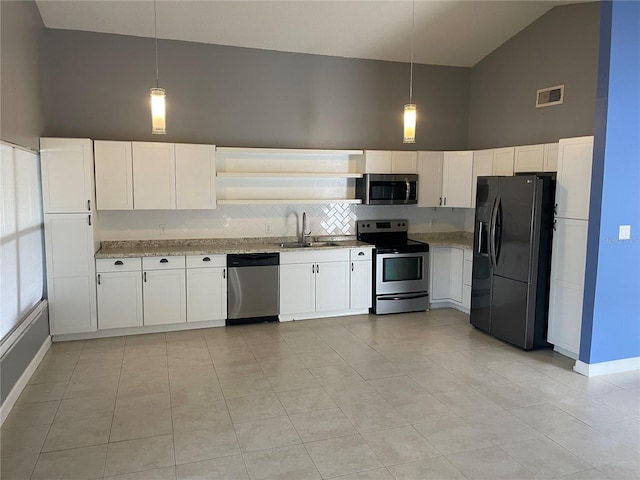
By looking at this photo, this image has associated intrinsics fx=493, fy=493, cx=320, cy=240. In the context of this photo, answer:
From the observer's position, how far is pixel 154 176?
208 inches

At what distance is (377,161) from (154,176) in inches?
105

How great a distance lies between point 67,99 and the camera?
5285mm

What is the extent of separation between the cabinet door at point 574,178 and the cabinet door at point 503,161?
3.25 feet

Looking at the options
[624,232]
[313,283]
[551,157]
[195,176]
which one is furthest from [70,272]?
[624,232]

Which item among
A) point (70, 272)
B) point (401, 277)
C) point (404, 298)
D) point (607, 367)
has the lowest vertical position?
point (607, 367)

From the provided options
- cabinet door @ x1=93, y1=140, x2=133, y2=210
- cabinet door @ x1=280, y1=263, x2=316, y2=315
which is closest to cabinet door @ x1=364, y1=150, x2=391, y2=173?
cabinet door @ x1=280, y1=263, x2=316, y2=315

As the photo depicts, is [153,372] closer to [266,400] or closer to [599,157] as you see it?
[266,400]

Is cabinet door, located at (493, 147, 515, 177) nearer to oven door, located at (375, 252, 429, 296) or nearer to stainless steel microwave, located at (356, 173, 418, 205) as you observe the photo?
stainless steel microwave, located at (356, 173, 418, 205)

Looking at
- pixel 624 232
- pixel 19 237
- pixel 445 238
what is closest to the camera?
pixel 19 237

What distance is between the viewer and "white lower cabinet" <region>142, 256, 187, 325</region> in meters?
5.22

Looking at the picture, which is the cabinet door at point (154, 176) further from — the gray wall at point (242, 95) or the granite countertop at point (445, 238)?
the granite countertop at point (445, 238)

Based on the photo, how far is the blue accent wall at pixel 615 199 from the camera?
4.00 metres

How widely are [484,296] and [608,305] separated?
50.7 inches

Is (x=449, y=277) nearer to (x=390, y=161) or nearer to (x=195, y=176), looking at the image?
(x=390, y=161)
